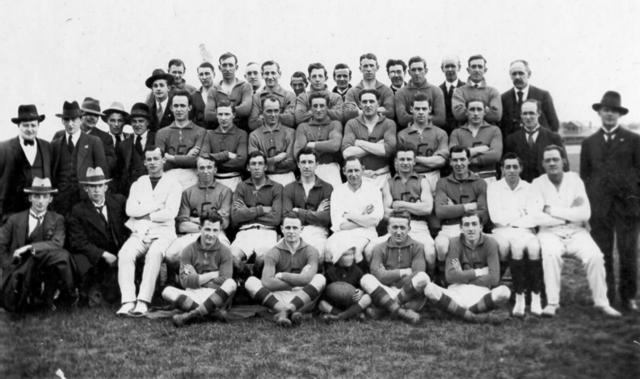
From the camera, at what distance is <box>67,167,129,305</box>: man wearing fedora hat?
7.46 meters

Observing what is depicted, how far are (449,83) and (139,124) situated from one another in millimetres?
4125

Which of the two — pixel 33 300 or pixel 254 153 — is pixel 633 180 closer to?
pixel 254 153

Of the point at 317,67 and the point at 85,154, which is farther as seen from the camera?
the point at 317,67

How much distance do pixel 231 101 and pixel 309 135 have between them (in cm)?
123

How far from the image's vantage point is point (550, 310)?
6.52 metres

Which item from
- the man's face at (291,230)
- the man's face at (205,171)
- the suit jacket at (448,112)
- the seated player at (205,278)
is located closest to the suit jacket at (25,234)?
the seated player at (205,278)

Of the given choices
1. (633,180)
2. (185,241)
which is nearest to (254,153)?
(185,241)

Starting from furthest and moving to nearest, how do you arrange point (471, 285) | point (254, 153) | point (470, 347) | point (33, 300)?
point (254, 153)
point (33, 300)
point (471, 285)
point (470, 347)

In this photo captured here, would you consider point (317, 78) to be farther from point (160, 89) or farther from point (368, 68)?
point (160, 89)

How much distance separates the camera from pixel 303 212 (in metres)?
7.58

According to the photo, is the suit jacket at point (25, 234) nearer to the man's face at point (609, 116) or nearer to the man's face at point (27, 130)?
the man's face at point (27, 130)

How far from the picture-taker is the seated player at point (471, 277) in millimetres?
6527

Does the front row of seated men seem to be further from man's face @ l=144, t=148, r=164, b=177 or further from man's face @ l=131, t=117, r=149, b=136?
man's face @ l=131, t=117, r=149, b=136

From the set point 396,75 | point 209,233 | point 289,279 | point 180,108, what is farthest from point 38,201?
point 396,75
